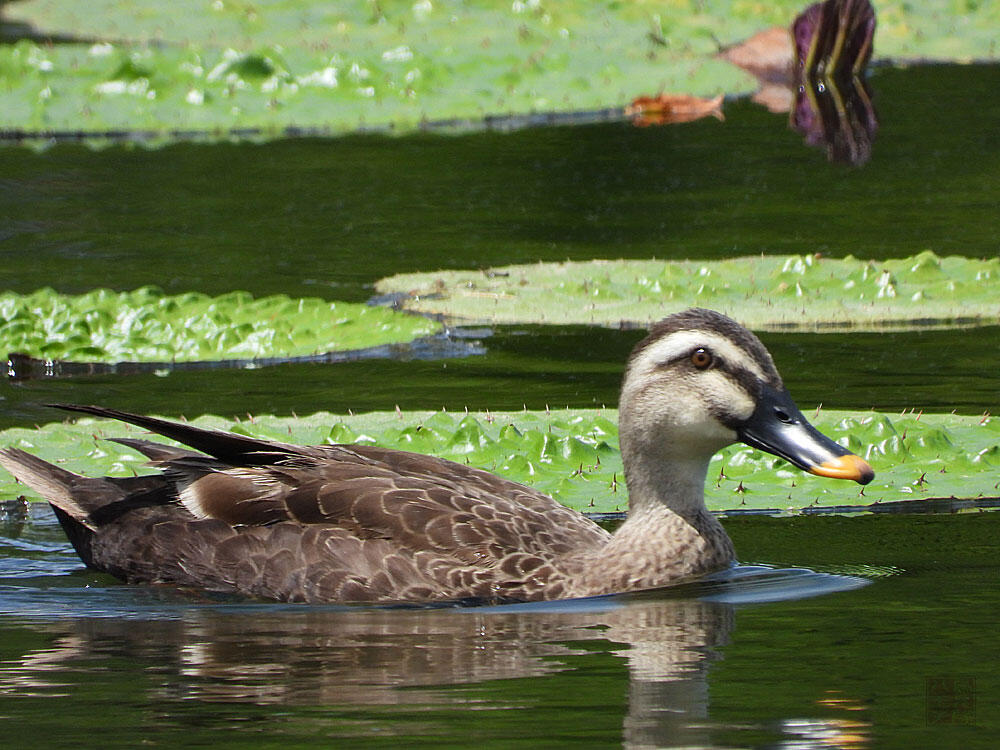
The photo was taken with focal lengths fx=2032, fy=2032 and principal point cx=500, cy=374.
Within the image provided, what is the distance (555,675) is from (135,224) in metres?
11.8

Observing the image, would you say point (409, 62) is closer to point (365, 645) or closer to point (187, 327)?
point (187, 327)

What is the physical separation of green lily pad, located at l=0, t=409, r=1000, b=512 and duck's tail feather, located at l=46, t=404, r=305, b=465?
131 cm

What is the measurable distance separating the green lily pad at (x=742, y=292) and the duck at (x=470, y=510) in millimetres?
5031

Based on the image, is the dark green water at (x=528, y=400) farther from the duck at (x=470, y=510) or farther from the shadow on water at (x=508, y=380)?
the duck at (x=470, y=510)

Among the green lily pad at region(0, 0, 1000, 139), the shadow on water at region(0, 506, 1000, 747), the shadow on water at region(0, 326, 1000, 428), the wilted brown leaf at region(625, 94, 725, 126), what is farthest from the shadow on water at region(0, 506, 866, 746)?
the wilted brown leaf at region(625, 94, 725, 126)

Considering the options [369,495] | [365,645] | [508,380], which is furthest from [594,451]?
[365,645]

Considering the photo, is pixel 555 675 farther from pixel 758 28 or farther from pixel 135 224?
pixel 758 28

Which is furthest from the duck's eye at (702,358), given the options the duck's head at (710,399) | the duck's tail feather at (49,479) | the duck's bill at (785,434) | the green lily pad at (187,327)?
the green lily pad at (187,327)

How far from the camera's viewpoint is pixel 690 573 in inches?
327

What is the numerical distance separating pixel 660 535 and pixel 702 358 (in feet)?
2.49

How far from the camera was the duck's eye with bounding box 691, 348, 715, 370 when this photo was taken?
26.9 ft

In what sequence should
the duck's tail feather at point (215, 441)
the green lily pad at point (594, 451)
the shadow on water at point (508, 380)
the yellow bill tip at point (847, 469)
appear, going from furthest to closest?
the shadow on water at point (508, 380), the green lily pad at point (594, 451), the duck's tail feather at point (215, 441), the yellow bill tip at point (847, 469)

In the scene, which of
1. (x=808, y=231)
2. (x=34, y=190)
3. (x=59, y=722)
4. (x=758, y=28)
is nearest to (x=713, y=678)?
(x=59, y=722)

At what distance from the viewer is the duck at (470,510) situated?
26.7 feet
